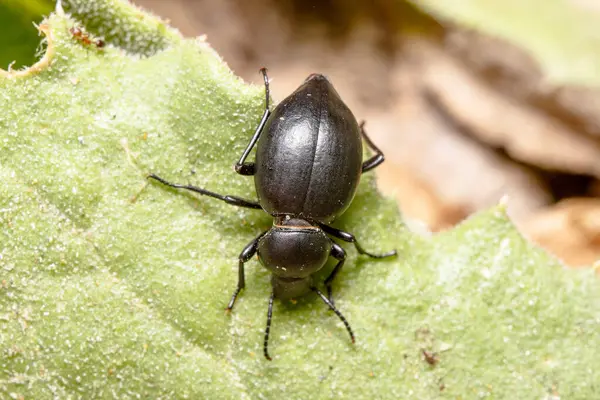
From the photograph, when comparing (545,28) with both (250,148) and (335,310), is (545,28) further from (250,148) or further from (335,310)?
(335,310)

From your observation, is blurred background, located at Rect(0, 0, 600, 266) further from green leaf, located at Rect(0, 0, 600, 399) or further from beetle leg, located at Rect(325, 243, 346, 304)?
beetle leg, located at Rect(325, 243, 346, 304)

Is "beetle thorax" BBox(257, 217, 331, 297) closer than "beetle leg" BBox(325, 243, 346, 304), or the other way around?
"beetle thorax" BBox(257, 217, 331, 297)

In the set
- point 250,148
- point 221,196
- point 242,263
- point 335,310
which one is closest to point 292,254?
point 242,263

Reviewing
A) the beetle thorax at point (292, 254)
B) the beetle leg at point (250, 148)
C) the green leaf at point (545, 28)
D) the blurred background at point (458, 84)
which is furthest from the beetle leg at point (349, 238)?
the green leaf at point (545, 28)

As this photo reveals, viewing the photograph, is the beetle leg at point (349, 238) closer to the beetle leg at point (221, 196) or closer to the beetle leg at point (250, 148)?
the beetle leg at point (221, 196)

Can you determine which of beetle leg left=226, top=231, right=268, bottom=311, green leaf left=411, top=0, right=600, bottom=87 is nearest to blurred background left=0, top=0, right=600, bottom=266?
green leaf left=411, top=0, right=600, bottom=87

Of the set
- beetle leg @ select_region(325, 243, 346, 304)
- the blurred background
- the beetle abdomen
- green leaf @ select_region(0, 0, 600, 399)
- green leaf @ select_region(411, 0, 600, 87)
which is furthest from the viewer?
the blurred background

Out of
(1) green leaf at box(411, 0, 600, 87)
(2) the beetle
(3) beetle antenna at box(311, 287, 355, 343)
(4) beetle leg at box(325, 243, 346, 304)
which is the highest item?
(1) green leaf at box(411, 0, 600, 87)

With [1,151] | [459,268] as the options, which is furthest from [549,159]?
[1,151]
